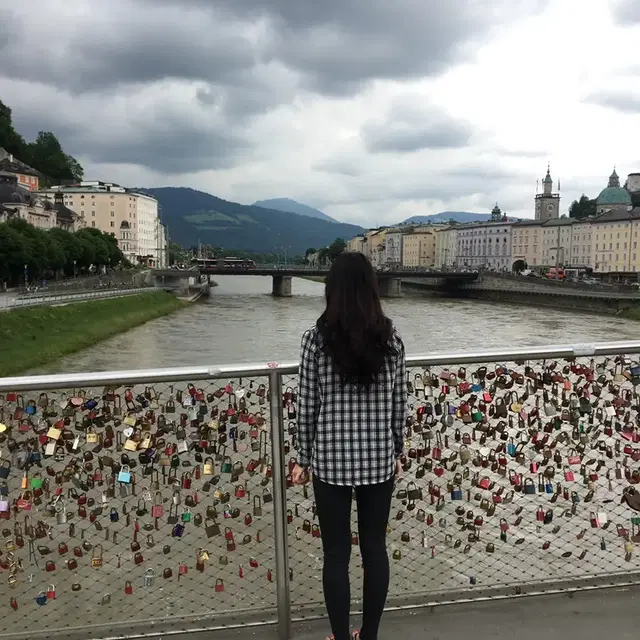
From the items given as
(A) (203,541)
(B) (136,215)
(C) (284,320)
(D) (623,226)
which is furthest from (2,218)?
(D) (623,226)

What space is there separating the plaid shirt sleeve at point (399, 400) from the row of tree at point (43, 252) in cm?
5444

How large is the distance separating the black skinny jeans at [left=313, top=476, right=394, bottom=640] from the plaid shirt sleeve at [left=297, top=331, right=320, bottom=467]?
0.47 ft

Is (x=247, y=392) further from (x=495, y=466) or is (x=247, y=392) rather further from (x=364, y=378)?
(x=495, y=466)

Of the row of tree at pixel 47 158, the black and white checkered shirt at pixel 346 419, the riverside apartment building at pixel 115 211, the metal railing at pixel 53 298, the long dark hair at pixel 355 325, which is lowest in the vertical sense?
the metal railing at pixel 53 298

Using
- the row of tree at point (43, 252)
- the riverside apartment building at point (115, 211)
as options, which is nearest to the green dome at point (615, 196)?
the riverside apartment building at point (115, 211)

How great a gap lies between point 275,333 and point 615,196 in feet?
319

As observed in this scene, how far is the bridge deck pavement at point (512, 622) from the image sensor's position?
128 inches

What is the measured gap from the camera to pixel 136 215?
12925 centimetres

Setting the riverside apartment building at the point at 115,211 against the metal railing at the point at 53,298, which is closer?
the metal railing at the point at 53,298

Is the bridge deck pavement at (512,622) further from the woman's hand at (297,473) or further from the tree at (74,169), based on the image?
the tree at (74,169)

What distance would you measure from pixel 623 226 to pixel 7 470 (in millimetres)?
108508

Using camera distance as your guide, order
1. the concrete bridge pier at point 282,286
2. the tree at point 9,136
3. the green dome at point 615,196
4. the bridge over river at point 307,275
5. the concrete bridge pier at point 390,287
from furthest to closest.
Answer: the green dome at point 615,196
the tree at point 9,136
the concrete bridge pier at point 390,287
the concrete bridge pier at point 282,286
the bridge over river at point 307,275

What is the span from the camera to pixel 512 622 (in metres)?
3.37

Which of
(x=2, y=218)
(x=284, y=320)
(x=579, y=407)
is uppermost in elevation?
(x=2, y=218)
